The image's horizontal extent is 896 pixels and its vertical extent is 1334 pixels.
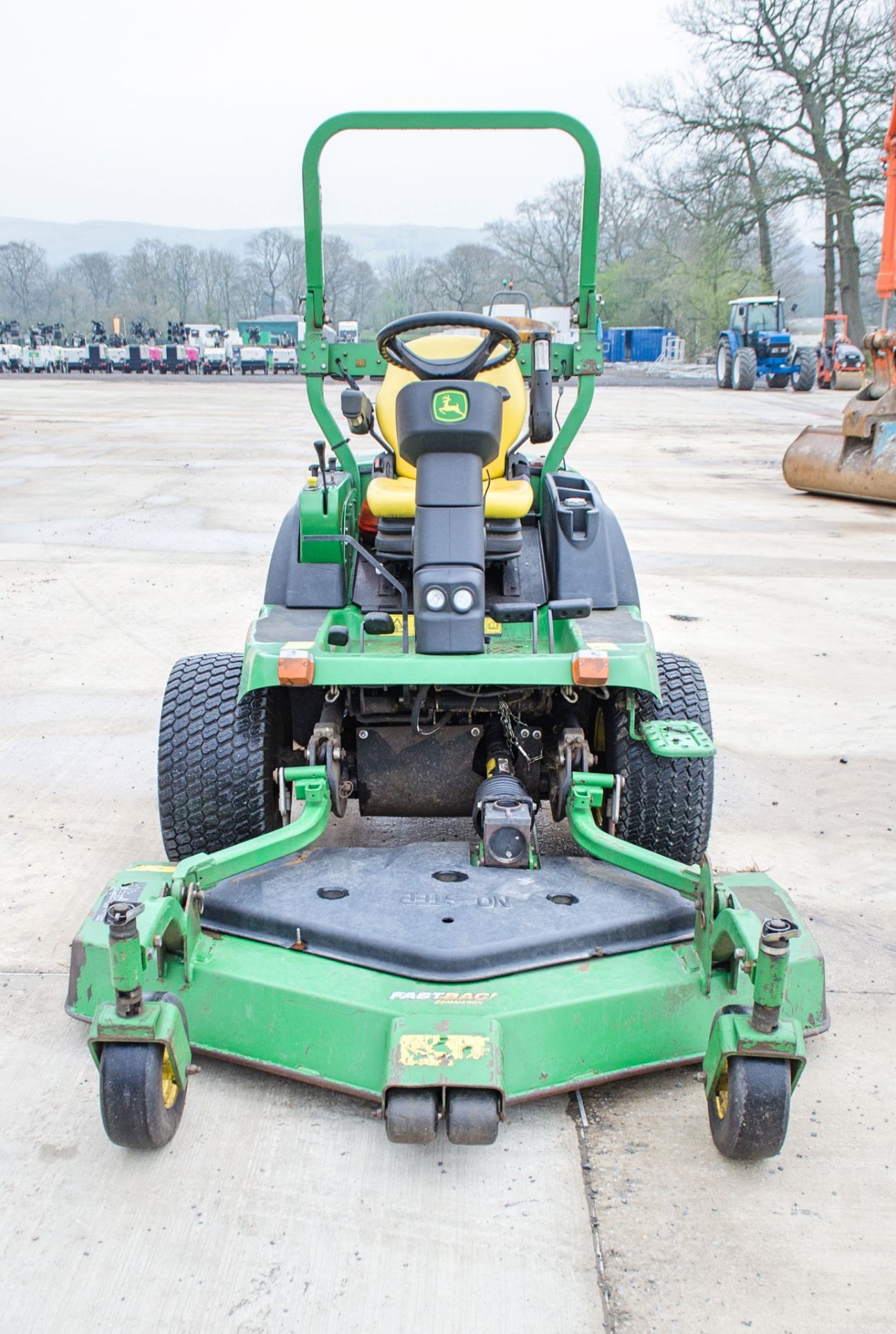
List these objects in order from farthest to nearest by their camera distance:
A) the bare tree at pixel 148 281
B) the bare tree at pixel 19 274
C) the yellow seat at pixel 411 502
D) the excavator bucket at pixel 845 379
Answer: the bare tree at pixel 19 274
the bare tree at pixel 148 281
the excavator bucket at pixel 845 379
the yellow seat at pixel 411 502

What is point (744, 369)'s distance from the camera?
27.8 m

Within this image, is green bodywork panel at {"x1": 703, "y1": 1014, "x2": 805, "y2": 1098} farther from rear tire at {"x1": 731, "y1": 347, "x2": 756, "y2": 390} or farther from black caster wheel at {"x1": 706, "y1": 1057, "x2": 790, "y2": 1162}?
rear tire at {"x1": 731, "y1": 347, "x2": 756, "y2": 390}

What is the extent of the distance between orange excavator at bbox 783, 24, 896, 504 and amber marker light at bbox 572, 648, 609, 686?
805 cm

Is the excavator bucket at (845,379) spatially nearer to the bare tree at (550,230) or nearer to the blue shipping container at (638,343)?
the blue shipping container at (638,343)

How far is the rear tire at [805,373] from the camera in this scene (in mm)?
26906

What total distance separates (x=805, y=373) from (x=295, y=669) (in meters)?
26.3

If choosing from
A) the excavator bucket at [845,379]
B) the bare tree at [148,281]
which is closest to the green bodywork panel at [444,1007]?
the excavator bucket at [845,379]

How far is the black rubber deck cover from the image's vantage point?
Result: 8.45 ft

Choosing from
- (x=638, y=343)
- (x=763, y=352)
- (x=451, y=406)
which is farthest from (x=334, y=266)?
(x=638, y=343)

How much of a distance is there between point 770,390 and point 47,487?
68.0 ft

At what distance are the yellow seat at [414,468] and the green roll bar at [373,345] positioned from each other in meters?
0.09

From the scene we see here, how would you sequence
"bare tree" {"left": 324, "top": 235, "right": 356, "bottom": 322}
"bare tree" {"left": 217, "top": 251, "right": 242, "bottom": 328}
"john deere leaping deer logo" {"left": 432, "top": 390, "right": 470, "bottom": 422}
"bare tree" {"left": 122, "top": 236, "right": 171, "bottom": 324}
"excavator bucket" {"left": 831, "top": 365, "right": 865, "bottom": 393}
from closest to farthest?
"john deere leaping deer logo" {"left": 432, "top": 390, "right": 470, "bottom": 422} < "bare tree" {"left": 324, "top": 235, "right": 356, "bottom": 322} < "excavator bucket" {"left": 831, "top": 365, "right": 865, "bottom": 393} < "bare tree" {"left": 122, "top": 236, "right": 171, "bottom": 324} < "bare tree" {"left": 217, "top": 251, "right": 242, "bottom": 328}

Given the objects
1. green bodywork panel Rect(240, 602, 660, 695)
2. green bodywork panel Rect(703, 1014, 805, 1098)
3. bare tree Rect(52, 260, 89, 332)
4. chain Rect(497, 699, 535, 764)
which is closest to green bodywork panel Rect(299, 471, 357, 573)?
green bodywork panel Rect(240, 602, 660, 695)

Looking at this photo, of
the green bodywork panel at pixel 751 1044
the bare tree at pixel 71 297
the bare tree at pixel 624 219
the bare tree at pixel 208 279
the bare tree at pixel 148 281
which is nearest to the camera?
the green bodywork panel at pixel 751 1044
